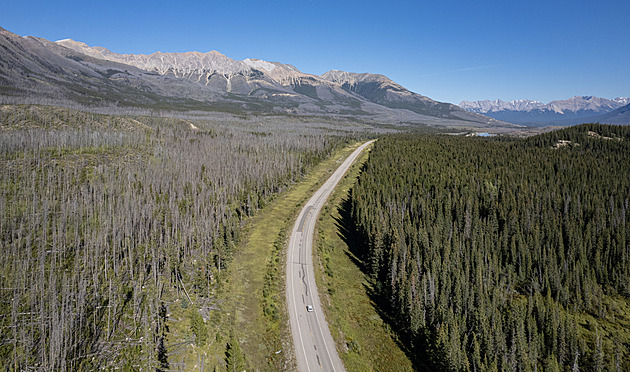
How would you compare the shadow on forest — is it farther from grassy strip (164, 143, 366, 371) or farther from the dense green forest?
grassy strip (164, 143, 366, 371)

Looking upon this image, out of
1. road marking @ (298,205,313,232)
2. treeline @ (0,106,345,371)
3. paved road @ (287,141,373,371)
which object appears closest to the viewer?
paved road @ (287,141,373,371)

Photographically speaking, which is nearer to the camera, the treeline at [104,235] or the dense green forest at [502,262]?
the treeline at [104,235]

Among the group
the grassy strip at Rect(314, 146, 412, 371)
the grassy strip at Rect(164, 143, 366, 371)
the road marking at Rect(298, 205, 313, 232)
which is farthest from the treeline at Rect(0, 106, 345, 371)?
the grassy strip at Rect(314, 146, 412, 371)

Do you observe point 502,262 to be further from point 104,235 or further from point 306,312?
point 104,235

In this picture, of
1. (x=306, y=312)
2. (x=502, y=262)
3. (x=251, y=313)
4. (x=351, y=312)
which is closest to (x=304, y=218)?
(x=351, y=312)

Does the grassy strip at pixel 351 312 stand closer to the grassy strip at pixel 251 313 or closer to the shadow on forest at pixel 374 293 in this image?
the shadow on forest at pixel 374 293

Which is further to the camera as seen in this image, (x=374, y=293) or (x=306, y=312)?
(x=374, y=293)

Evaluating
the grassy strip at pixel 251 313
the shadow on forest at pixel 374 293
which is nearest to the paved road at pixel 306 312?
the grassy strip at pixel 251 313
